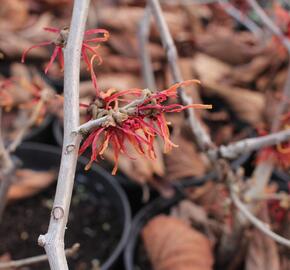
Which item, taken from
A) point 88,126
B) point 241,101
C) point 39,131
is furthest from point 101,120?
point 241,101

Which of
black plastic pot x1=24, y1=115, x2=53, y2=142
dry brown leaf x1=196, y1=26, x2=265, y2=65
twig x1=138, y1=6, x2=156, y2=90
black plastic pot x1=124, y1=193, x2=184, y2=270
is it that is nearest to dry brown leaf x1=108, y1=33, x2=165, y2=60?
dry brown leaf x1=196, y1=26, x2=265, y2=65

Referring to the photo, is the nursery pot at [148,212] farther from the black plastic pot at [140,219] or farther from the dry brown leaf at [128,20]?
the dry brown leaf at [128,20]

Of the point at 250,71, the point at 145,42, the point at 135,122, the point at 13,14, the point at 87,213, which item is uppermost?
the point at 135,122

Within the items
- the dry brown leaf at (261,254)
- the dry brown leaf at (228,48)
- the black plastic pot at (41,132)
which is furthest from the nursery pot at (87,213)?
the dry brown leaf at (228,48)

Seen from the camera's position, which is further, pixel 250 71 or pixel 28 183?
pixel 250 71

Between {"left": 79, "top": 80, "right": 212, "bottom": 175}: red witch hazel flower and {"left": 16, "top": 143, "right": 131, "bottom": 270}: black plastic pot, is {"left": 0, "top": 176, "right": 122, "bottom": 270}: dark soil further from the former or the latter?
{"left": 79, "top": 80, "right": 212, "bottom": 175}: red witch hazel flower

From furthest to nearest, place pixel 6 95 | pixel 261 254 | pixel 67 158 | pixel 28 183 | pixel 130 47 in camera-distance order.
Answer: pixel 130 47, pixel 28 183, pixel 261 254, pixel 6 95, pixel 67 158

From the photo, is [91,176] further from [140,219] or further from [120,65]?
[120,65]

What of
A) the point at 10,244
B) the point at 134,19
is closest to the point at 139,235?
the point at 10,244
